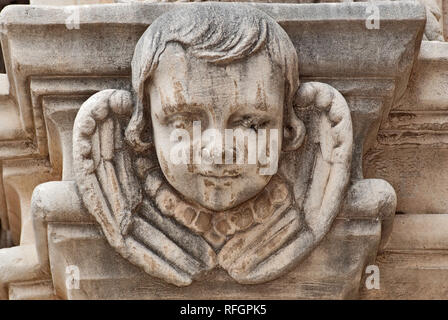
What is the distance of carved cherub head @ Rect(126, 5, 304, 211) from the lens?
158cm

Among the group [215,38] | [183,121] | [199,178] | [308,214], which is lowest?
[308,214]

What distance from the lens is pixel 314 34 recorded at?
173 centimetres

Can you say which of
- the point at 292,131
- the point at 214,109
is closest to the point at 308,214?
the point at 292,131

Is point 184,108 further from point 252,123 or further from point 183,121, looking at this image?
point 252,123

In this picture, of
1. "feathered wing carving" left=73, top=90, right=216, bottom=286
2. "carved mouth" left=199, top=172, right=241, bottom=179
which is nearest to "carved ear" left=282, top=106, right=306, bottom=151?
"carved mouth" left=199, top=172, right=241, bottom=179

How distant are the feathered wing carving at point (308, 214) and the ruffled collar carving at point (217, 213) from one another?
17mm

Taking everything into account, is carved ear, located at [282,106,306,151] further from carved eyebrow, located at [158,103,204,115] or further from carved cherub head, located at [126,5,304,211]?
carved eyebrow, located at [158,103,204,115]

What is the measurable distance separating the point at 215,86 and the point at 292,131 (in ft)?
0.71

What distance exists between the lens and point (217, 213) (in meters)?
1.72

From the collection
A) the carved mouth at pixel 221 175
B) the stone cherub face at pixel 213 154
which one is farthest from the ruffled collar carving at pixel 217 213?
the carved mouth at pixel 221 175

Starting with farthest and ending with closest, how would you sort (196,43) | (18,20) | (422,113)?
(422,113), (18,20), (196,43)

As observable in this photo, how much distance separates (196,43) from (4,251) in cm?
69
